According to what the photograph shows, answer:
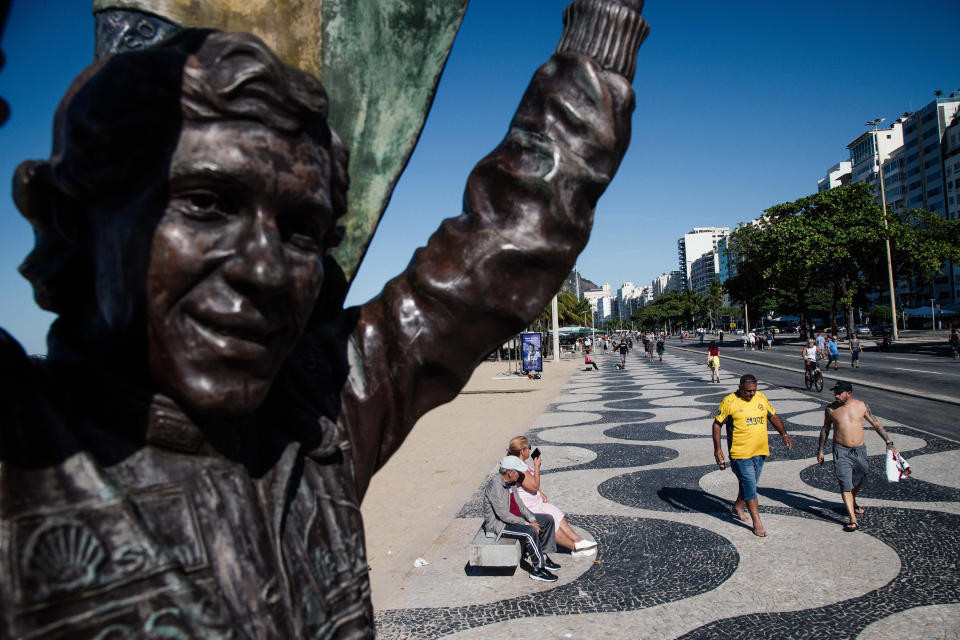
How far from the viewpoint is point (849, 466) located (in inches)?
239

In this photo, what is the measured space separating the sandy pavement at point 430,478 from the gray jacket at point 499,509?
42cm

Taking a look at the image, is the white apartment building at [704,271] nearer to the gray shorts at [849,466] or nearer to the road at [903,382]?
the road at [903,382]

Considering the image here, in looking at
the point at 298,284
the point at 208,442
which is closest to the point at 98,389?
the point at 208,442

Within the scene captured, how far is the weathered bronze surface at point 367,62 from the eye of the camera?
4.10 feet

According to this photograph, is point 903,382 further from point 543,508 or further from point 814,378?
point 543,508

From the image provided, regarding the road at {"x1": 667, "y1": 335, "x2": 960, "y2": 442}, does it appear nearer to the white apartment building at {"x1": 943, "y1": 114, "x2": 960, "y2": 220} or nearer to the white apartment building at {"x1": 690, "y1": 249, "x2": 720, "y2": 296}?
the white apartment building at {"x1": 943, "y1": 114, "x2": 960, "y2": 220}

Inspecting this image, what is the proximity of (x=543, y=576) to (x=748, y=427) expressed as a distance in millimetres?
2827

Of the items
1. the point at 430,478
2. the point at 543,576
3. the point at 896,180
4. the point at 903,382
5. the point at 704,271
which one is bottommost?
the point at 543,576

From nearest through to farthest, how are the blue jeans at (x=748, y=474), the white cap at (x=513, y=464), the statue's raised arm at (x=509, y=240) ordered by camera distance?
the statue's raised arm at (x=509, y=240) → the white cap at (x=513, y=464) → the blue jeans at (x=748, y=474)

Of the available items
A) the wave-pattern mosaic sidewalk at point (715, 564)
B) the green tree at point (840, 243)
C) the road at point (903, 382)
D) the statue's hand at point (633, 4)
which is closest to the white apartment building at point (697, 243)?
the green tree at point (840, 243)

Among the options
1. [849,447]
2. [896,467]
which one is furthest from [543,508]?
[896,467]

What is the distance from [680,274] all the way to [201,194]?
186 metres

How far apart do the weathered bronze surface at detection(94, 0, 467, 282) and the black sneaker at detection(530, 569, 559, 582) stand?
14.8 ft

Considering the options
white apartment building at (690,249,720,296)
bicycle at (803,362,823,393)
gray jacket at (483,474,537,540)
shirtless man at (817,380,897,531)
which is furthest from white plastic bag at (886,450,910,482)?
white apartment building at (690,249,720,296)
